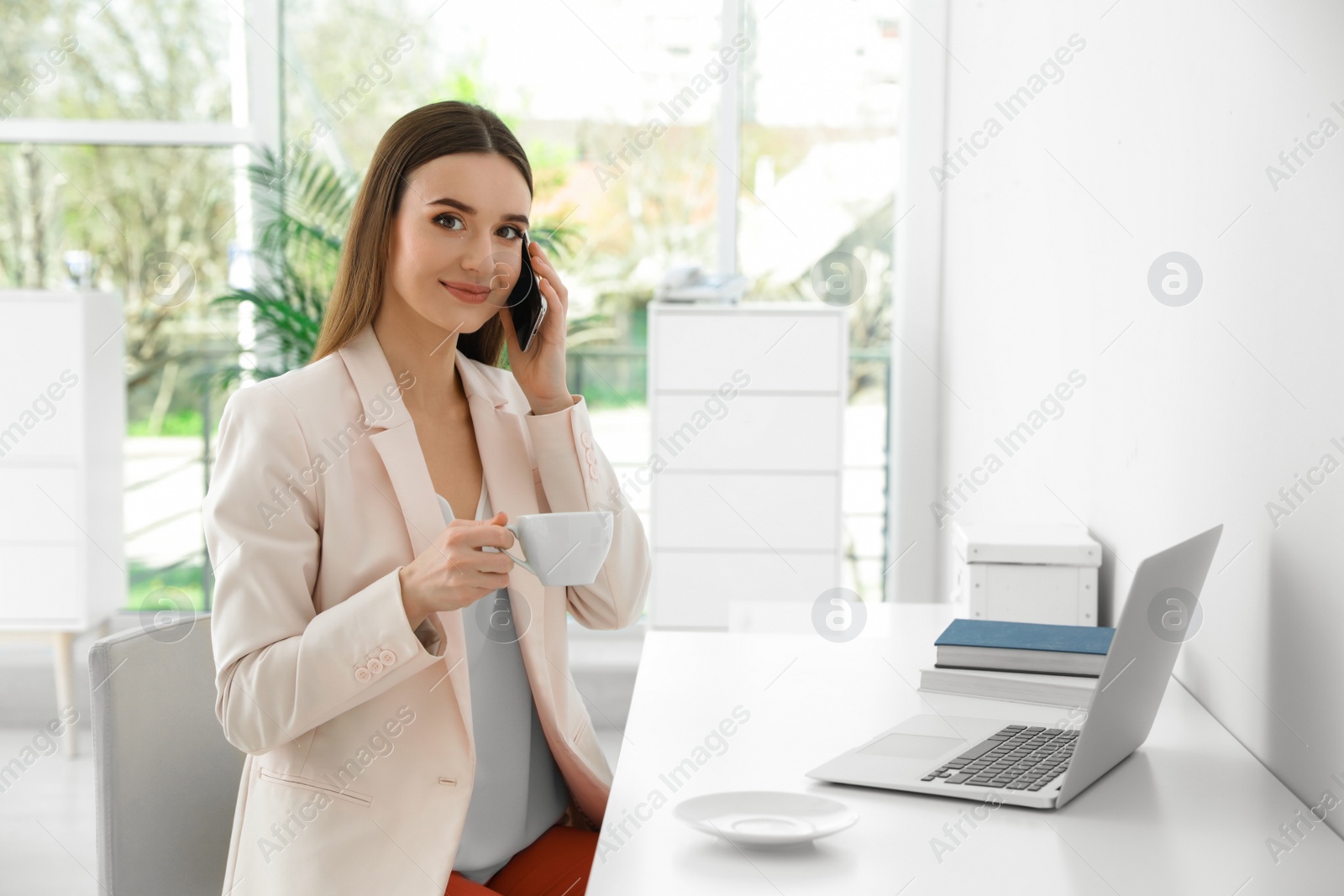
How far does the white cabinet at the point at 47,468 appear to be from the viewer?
12.8ft

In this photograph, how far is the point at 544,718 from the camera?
1597 millimetres

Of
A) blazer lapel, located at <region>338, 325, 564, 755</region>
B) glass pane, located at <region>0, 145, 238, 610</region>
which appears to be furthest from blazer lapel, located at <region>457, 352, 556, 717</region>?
glass pane, located at <region>0, 145, 238, 610</region>

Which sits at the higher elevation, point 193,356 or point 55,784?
point 193,356

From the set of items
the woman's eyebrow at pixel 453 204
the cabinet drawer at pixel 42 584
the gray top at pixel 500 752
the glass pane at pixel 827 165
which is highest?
the glass pane at pixel 827 165

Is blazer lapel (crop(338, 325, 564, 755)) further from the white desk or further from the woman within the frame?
the white desk

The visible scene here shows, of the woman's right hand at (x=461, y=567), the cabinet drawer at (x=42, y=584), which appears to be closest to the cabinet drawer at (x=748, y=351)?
the cabinet drawer at (x=42, y=584)

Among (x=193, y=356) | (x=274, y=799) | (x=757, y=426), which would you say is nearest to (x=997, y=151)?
(x=757, y=426)

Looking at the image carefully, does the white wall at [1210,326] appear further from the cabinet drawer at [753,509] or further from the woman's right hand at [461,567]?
the cabinet drawer at [753,509]

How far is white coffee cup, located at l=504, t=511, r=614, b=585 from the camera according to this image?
1.25m

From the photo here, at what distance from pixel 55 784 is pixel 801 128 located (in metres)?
3.45

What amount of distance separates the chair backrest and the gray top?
335 mm

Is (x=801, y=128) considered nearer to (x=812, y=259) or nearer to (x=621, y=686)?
(x=812, y=259)

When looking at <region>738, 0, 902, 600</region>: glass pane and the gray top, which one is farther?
<region>738, 0, 902, 600</region>: glass pane

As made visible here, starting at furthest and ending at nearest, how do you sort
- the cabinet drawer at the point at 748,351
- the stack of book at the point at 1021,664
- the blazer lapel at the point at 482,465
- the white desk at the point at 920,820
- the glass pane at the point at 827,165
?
the glass pane at the point at 827,165, the cabinet drawer at the point at 748,351, the stack of book at the point at 1021,664, the blazer lapel at the point at 482,465, the white desk at the point at 920,820
